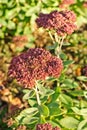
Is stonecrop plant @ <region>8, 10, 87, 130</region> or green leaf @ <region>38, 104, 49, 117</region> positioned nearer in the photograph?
stonecrop plant @ <region>8, 10, 87, 130</region>

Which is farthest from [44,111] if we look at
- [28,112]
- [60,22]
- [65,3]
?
[65,3]

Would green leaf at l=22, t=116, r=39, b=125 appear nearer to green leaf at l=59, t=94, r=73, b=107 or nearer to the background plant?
green leaf at l=59, t=94, r=73, b=107

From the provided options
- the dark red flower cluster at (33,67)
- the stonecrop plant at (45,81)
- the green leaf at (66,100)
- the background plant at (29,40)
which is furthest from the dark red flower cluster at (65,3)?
the dark red flower cluster at (33,67)

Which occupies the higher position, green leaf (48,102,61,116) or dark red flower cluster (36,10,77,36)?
dark red flower cluster (36,10,77,36)

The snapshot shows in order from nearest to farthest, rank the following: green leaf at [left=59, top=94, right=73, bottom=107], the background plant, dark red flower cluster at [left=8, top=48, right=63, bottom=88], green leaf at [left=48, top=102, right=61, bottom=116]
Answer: dark red flower cluster at [left=8, top=48, right=63, bottom=88]
green leaf at [left=48, top=102, right=61, bottom=116]
green leaf at [left=59, top=94, right=73, bottom=107]
the background plant

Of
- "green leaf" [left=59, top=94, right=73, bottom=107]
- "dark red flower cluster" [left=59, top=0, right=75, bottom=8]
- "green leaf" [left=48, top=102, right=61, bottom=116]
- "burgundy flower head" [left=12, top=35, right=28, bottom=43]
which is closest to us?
"green leaf" [left=48, top=102, right=61, bottom=116]

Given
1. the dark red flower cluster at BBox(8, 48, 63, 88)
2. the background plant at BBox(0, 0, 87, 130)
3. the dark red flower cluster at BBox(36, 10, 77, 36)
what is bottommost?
the background plant at BBox(0, 0, 87, 130)

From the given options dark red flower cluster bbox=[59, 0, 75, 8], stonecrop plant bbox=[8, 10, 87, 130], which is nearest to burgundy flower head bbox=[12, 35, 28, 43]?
dark red flower cluster bbox=[59, 0, 75, 8]

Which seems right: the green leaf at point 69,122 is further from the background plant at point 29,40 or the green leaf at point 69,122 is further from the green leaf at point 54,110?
the background plant at point 29,40
